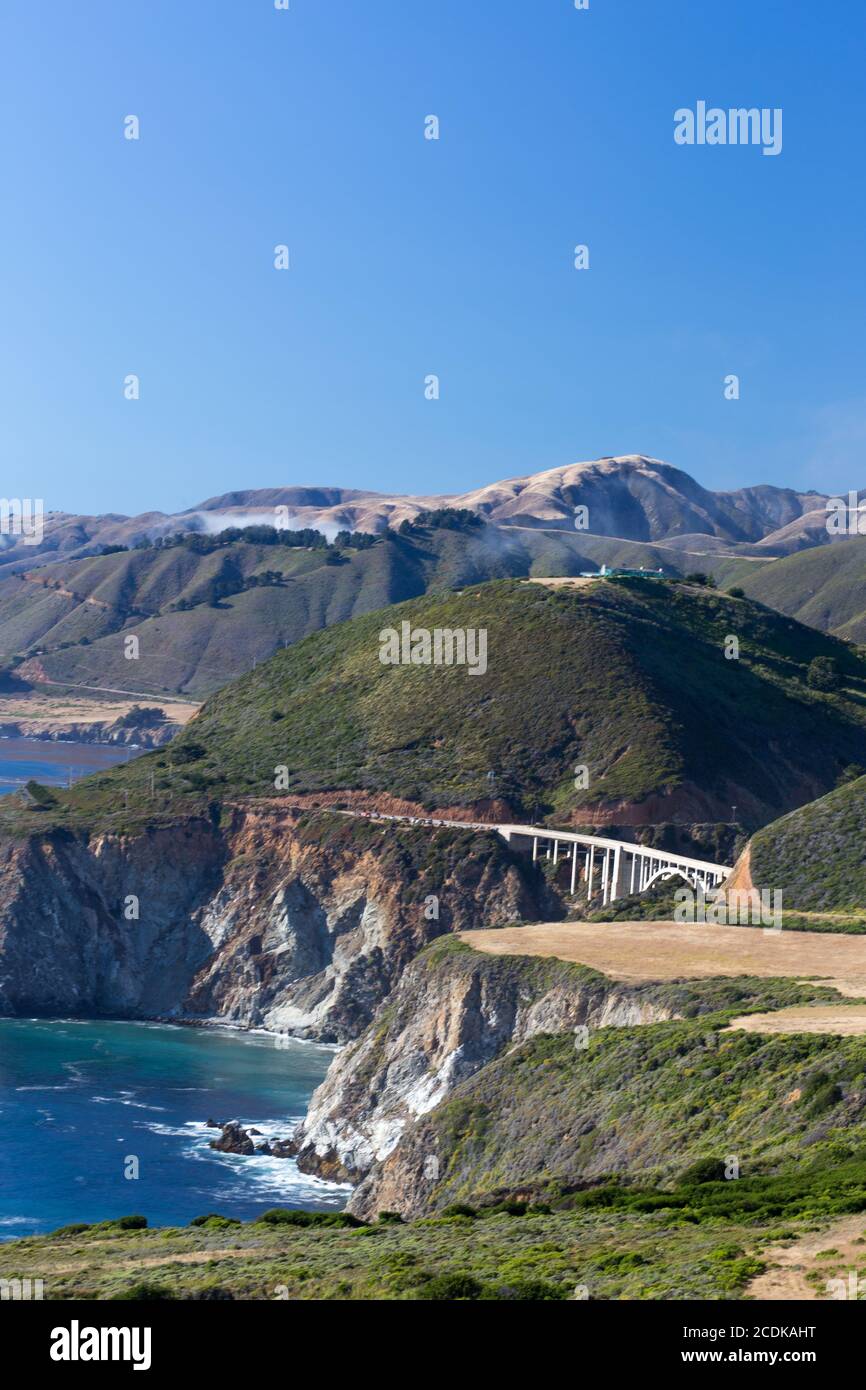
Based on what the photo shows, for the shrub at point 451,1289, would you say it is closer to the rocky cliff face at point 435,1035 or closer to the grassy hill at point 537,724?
the rocky cliff face at point 435,1035

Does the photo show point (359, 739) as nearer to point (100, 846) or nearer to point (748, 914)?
point (100, 846)

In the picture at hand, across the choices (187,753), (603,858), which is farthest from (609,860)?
(187,753)

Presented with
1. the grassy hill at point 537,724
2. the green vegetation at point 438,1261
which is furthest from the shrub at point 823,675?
the green vegetation at point 438,1261

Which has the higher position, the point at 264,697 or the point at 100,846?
the point at 264,697

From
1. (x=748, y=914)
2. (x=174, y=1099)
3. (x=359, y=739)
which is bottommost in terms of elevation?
(x=174, y=1099)

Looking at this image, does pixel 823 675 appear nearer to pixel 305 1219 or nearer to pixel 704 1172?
pixel 305 1219
